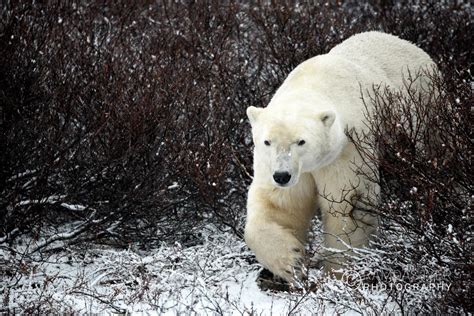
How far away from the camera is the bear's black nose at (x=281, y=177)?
139 inches

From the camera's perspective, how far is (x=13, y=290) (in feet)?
12.6

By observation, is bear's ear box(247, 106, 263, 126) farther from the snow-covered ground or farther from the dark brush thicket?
the snow-covered ground

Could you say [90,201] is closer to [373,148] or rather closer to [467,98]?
[373,148]

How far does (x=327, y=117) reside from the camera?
3.75m

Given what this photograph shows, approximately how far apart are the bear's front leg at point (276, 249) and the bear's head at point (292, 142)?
336 mm

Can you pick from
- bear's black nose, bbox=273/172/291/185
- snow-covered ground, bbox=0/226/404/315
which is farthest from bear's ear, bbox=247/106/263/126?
snow-covered ground, bbox=0/226/404/315

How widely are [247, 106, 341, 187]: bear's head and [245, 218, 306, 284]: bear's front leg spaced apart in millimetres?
336

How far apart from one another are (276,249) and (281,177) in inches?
23.8

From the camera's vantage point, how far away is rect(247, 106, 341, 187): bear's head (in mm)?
3576

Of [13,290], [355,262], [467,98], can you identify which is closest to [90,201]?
[13,290]

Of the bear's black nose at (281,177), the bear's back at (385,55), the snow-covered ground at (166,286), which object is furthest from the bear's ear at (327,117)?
the bear's back at (385,55)

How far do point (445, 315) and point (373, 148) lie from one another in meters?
0.96

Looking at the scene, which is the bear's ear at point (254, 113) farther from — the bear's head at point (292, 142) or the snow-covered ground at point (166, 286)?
the snow-covered ground at point (166, 286)

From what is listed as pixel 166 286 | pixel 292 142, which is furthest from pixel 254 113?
pixel 166 286
